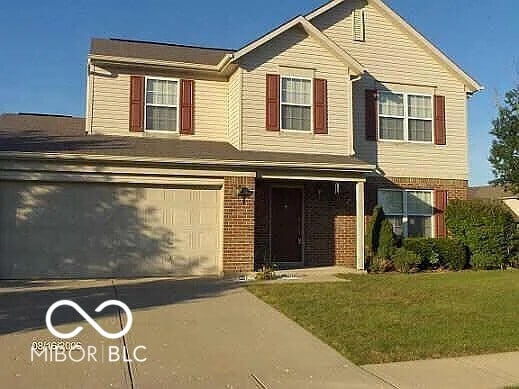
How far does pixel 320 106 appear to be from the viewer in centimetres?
1591

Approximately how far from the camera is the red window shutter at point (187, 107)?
53.1ft

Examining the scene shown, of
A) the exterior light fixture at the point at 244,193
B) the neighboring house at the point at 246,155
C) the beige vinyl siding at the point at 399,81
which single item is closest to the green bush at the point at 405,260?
the neighboring house at the point at 246,155

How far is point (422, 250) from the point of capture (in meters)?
15.9

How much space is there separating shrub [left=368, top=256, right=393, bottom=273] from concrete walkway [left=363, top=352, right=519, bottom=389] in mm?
8238

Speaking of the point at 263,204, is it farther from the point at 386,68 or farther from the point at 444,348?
the point at 444,348

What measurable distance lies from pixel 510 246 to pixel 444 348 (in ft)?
35.5

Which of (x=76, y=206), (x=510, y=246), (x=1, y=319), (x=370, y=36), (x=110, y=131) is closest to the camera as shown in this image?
(x=1, y=319)

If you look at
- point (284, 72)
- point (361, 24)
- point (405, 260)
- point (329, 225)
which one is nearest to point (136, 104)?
point (284, 72)

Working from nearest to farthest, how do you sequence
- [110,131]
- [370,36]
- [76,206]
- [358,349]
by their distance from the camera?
[358,349] → [76,206] → [110,131] → [370,36]

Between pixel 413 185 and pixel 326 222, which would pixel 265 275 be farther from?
pixel 413 185

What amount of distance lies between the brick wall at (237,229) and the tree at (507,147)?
12.3 metres

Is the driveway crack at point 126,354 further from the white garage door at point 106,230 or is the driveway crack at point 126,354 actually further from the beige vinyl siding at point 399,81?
the beige vinyl siding at point 399,81

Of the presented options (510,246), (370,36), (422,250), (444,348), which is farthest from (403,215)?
(444,348)

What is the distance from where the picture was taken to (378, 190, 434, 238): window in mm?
17312
